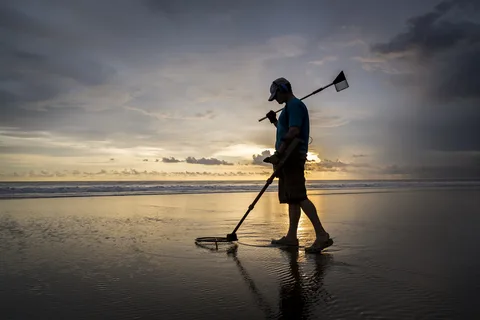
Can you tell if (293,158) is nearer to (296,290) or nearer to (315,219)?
(315,219)

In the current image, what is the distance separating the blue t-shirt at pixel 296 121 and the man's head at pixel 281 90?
0.45 feet

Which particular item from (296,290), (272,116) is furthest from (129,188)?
(296,290)

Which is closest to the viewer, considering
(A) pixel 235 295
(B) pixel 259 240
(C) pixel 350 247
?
(A) pixel 235 295

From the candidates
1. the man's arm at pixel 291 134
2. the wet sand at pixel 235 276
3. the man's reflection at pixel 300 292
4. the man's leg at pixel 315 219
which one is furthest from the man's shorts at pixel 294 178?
the man's reflection at pixel 300 292

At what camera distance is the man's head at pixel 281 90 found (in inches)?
195

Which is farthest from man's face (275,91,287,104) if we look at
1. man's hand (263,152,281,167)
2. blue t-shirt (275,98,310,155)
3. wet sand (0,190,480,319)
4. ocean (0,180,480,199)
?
ocean (0,180,480,199)

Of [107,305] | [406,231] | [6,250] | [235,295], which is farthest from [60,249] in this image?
[406,231]

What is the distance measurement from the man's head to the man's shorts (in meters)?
0.81

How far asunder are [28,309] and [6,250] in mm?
2504

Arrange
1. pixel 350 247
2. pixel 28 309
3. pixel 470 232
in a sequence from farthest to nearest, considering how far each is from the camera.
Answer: pixel 470 232, pixel 350 247, pixel 28 309

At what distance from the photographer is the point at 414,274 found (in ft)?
10.9

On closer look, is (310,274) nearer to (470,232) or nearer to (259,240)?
(259,240)

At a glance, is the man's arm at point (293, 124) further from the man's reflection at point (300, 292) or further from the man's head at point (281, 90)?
the man's reflection at point (300, 292)

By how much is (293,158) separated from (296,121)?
48cm
